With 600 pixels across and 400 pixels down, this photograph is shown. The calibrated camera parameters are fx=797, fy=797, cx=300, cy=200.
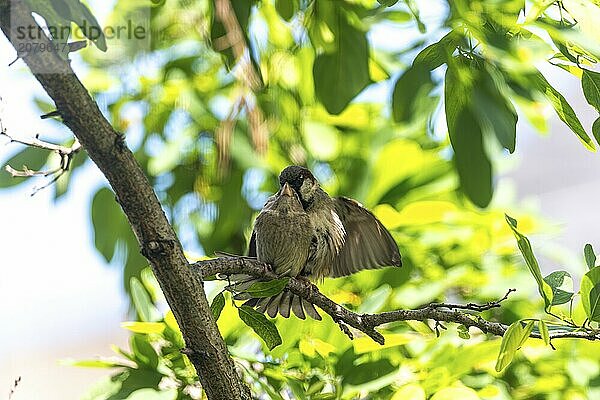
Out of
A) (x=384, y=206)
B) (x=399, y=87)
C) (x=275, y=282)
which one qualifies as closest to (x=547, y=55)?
(x=399, y=87)

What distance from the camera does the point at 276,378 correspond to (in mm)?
712

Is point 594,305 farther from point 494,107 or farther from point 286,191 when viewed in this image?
point 286,191

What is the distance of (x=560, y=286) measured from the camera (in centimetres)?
52

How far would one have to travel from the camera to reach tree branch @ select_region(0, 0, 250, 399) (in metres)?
0.42

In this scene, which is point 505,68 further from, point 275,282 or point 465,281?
point 465,281

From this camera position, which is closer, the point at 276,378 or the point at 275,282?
the point at 275,282

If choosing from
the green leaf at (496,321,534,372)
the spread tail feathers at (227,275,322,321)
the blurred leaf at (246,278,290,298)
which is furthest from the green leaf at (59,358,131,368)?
the green leaf at (496,321,534,372)

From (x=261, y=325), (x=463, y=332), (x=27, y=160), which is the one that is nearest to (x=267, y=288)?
(x=261, y=325)

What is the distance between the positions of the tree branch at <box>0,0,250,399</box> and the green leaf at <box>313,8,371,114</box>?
315mm

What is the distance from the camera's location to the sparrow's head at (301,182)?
0.70 m

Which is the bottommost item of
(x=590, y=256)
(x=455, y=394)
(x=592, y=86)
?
(x=455, y=394)

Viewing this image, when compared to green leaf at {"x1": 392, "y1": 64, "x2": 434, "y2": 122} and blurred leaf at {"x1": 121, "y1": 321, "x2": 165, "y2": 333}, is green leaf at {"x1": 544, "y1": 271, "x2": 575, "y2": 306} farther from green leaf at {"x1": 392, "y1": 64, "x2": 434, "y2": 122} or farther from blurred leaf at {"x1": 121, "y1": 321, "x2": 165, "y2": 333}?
blurred leaf at {"x1": 121, "y1": 321, "x2": 165, "y2": 333}

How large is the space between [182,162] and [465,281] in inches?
14.4

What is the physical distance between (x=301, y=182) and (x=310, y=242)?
2.4 inches
